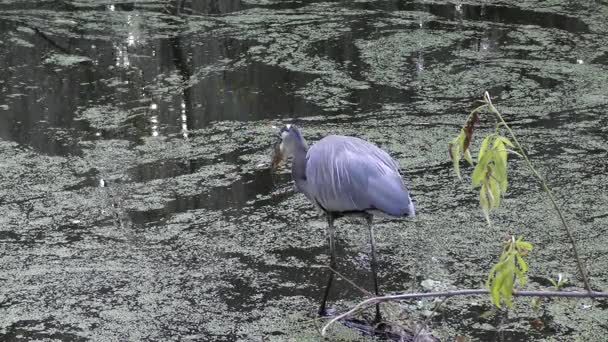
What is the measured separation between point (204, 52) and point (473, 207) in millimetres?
3330

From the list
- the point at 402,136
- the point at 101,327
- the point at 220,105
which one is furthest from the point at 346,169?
the point at 220,105

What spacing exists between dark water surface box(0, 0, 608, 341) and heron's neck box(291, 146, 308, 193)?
18.2 inches

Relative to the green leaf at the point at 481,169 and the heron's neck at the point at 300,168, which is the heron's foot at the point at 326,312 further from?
the green leaf at the point at 481,169

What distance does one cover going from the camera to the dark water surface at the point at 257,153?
155 inches

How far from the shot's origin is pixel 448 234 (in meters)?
4.55

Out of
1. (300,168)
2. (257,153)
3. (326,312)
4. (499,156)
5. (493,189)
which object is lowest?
(326,312)

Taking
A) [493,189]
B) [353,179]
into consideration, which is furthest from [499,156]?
[353,179]

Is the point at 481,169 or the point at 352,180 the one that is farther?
the point at 352,180

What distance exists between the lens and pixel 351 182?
12.2ft

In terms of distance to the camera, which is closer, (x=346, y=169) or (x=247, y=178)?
(x=346, y=169)

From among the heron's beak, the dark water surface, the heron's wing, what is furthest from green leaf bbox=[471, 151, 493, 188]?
the heron's beak

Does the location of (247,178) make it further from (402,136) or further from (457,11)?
(457,11)

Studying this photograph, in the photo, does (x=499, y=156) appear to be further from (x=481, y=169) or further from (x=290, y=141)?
(x=290, y=141)

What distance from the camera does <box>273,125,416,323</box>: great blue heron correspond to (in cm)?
368
